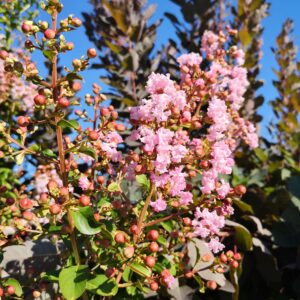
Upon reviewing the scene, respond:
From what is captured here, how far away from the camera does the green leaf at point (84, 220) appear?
952mm

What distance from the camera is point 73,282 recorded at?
3.25ft

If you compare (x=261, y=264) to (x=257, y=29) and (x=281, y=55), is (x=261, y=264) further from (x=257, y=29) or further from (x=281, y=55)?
(x=281, y=55)

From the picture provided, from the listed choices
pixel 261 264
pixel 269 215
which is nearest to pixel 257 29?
pixel 269 215

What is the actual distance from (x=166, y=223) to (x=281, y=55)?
259cm

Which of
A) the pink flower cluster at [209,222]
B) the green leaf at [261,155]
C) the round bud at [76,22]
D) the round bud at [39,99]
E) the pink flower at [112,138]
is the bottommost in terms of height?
the pink flower cluster at [209,222]

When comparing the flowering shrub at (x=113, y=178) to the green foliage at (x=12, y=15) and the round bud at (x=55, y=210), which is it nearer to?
the round bud at (x=55, y=210)

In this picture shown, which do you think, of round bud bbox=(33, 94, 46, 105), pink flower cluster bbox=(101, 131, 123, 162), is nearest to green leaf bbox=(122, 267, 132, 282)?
pink flower cluster bbox=(101, 131, 123, 162)

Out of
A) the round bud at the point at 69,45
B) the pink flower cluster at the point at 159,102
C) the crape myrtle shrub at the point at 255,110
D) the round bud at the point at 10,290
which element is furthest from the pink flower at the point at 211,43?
the round bud at the point at 10,290

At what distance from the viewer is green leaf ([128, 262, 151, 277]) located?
1.02 metres

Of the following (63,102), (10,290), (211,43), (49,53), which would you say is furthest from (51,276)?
(211,43)

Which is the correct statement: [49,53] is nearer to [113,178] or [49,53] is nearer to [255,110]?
[113,178]

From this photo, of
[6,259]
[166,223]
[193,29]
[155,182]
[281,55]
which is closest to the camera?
[155,182]

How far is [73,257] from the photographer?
3.80 ft

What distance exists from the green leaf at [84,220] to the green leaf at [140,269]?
0.15m
